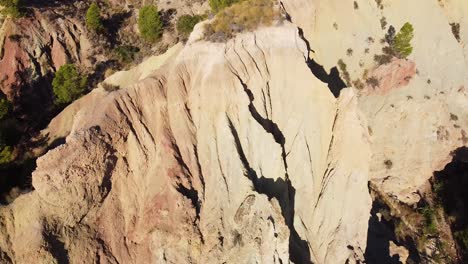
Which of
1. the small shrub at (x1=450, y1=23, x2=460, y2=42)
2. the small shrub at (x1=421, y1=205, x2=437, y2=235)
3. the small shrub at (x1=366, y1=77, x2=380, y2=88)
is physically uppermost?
the small shrub at (x1=450, y1=23, x2=460, y2=42)

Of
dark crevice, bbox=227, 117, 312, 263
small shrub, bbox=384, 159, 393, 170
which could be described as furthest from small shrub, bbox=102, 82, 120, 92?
small shrub, bbox=384, 159, 393, 170

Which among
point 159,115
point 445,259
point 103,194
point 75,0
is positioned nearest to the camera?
point 103,194

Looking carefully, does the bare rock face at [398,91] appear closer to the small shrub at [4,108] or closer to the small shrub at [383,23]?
the small shrub at [383,23]

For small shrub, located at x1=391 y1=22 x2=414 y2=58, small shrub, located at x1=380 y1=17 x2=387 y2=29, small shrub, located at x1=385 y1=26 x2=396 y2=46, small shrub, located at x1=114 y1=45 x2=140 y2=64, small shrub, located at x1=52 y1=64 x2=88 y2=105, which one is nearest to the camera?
small shrub, located at x1=52 y1=64 x2=88 y2=105

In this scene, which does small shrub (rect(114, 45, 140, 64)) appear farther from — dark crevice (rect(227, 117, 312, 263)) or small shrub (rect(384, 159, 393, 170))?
small shrub (rect(384, 159, 393, 170))

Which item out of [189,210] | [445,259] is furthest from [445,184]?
[189,210]

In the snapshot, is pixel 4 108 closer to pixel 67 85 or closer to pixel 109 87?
pixel 67 85

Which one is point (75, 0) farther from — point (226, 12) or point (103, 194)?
point (103, 194)

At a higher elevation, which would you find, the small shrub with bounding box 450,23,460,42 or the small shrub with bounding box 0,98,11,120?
the small shrub with bounding box 450,23,460,42
